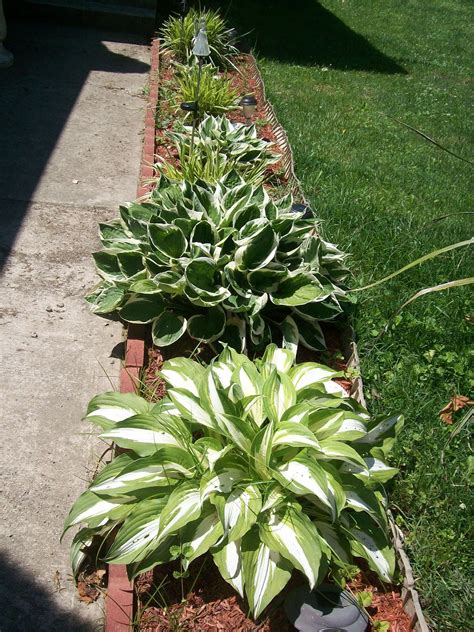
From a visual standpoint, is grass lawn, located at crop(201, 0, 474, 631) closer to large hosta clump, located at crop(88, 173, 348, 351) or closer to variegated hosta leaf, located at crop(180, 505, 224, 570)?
large hosta clump, located at crop(88, 173, 348, 351)

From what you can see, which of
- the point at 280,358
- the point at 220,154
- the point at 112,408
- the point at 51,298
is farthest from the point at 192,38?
the point at 112,408

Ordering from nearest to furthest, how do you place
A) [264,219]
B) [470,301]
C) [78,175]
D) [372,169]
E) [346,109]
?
[264,219]
[470,301]
[78,175]
[372,169]
[346,109]

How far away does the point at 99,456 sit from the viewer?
311 cm

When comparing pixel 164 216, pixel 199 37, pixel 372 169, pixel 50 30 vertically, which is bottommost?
pixel 50 30

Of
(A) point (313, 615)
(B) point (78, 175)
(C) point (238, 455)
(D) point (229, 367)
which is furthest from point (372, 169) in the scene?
(A) point (313, 615)

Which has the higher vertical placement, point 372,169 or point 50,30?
point 372,169

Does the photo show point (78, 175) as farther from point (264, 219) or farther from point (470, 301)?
point (470, 301)

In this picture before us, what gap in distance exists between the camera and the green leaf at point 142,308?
3498 millimetres

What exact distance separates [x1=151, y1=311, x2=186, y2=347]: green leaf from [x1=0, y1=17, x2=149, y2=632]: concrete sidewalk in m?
0.37

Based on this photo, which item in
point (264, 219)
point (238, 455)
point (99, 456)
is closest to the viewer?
point (238, 455)

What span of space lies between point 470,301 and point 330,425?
1876mm

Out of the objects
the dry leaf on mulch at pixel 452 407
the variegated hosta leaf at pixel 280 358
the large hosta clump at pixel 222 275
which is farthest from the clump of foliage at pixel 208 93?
the dry leaf on mulch at pixel 452 407

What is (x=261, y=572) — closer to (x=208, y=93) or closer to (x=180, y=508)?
(x=180, y=508)

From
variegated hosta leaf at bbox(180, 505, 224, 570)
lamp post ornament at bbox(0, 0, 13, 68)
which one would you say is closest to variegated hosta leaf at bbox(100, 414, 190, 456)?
variegated hosta leaf at bbox(180, 505, 224, 570)
